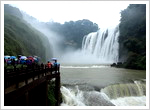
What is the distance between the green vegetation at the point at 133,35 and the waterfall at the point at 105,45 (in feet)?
6.53

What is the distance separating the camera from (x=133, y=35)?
157ft

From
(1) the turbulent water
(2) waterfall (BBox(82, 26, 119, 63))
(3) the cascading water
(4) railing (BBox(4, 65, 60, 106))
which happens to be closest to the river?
(3) the cascading water

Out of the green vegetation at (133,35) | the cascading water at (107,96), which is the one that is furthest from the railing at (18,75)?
the green vegetation at (133,35)

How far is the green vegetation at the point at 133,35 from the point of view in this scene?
4216 cm

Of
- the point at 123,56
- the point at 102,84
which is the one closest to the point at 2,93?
the point at 102,84

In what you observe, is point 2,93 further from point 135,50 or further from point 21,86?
point 135,50

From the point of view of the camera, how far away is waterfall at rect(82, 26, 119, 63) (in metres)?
51.3

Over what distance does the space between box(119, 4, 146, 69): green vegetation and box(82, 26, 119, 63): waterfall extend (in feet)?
6.53

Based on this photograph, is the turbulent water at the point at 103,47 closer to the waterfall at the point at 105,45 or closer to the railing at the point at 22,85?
the waterfall at the point at 105,45

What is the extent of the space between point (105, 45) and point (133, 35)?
A: 29.2ft

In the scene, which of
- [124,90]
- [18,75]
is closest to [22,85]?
[18,75]

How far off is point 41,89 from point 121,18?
45782 millimetres

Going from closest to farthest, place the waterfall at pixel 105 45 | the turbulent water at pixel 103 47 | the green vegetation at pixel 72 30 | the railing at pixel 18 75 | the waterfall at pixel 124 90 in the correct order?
the railing at pixel 18 75
the waterfall at pixel 124 90
the waterfall at pixel 105 45
the turbulent water at pixel 103 47
the green vegetation at pixel 72 30

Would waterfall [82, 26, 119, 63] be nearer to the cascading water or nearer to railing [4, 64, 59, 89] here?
the cascading water
